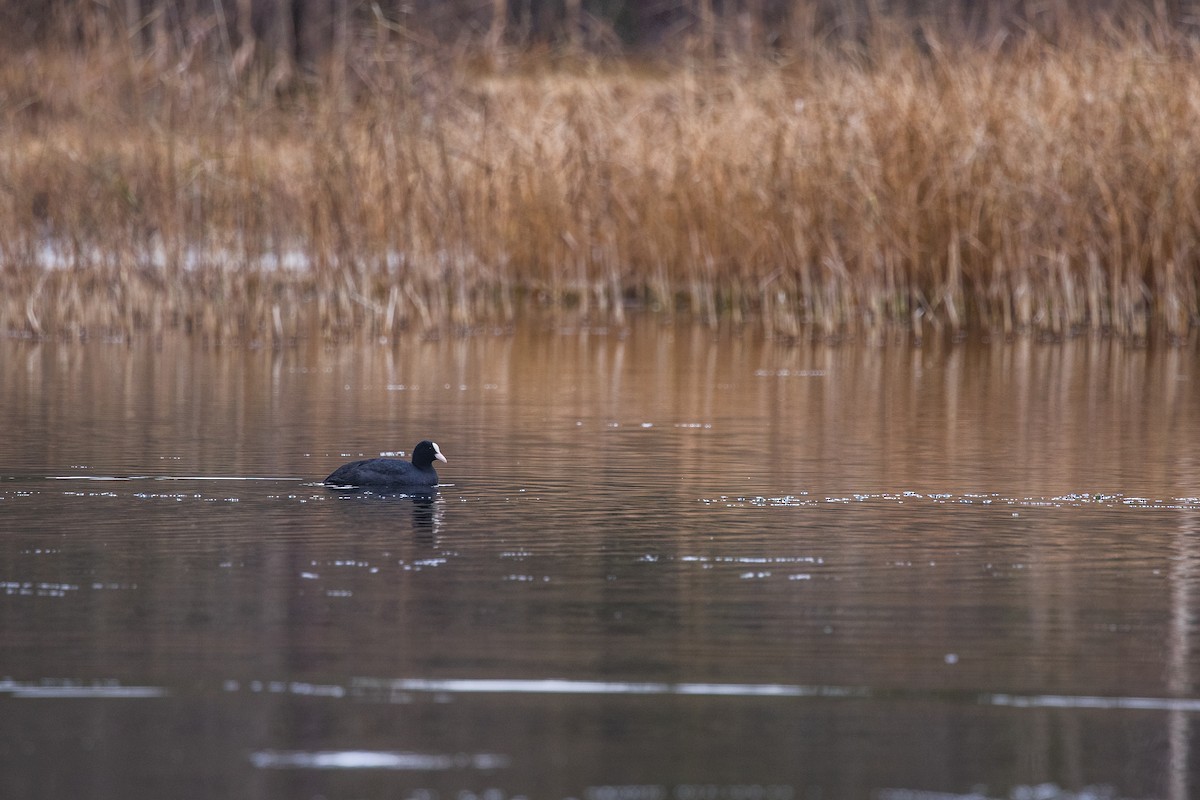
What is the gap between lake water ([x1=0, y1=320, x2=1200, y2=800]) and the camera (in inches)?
134

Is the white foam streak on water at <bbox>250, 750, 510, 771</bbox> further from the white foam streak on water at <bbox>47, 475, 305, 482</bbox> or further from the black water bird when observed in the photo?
the white foam streak on water at <bbox>47, 475, 305, 482</bbox>

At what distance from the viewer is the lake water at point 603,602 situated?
11.2 feet

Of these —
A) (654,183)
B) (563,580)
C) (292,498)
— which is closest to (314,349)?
(654,183)

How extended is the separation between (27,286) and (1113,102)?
22.4ft

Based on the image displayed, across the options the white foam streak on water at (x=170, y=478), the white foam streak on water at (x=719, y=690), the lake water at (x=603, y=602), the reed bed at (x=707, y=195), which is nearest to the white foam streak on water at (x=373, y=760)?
the lake water at (x=603, y=602)

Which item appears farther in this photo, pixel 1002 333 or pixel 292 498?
pixel 1002 333

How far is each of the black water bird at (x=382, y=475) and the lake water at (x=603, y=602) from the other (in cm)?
8

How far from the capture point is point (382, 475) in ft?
20.8

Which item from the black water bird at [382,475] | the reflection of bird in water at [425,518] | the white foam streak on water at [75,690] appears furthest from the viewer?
the black water bird at [382,475]

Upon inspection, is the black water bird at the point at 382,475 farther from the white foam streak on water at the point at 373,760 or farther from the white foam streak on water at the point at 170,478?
the white foam streak on water at the point at 373,760

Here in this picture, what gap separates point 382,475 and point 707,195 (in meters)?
7.08

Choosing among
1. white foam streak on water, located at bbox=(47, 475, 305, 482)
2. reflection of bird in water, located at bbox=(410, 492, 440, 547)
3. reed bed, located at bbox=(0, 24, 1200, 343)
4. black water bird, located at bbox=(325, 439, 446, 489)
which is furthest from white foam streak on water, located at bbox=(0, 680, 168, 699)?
reed bed, located at bbox=(0, 24, 1200, 343)

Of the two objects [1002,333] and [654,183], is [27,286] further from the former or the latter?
[1002,333]

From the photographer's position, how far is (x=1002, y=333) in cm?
1260
